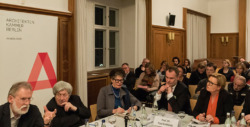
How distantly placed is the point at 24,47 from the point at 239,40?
10202 millimetres

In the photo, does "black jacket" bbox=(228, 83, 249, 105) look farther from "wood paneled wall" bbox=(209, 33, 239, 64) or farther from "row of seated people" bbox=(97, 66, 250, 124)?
"wood paneled wall" bbox=(209, 33, 239, 64)

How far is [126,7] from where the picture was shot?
8.00 m

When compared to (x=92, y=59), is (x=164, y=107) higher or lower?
lower

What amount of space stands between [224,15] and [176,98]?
10.0 meters

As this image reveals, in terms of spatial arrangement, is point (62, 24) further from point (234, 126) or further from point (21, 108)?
point (234, 126)

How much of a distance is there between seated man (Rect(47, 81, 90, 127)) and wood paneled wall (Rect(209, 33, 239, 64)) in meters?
10.5

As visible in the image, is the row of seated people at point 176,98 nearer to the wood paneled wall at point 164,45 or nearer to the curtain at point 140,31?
the curtain at point 140,31

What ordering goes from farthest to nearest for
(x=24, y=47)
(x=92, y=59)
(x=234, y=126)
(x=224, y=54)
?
(x=224, y=54)
(x=92, y=59)
(x=24, y=47)
(x=234, y=126)

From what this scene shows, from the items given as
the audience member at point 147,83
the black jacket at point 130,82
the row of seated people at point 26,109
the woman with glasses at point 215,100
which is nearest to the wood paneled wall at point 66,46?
the black jacket at point 130,82

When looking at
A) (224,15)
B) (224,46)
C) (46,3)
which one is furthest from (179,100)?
(224,15)

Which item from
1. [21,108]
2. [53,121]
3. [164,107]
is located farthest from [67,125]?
[164,107]

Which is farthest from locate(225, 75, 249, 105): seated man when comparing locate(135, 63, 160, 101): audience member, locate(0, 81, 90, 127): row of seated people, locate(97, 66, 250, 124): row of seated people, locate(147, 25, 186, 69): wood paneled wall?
locate(147, 25, 186, 69): wood paneled wall

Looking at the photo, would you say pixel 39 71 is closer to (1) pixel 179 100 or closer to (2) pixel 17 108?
(2) pixel 17 108

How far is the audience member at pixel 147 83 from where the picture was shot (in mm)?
5856
